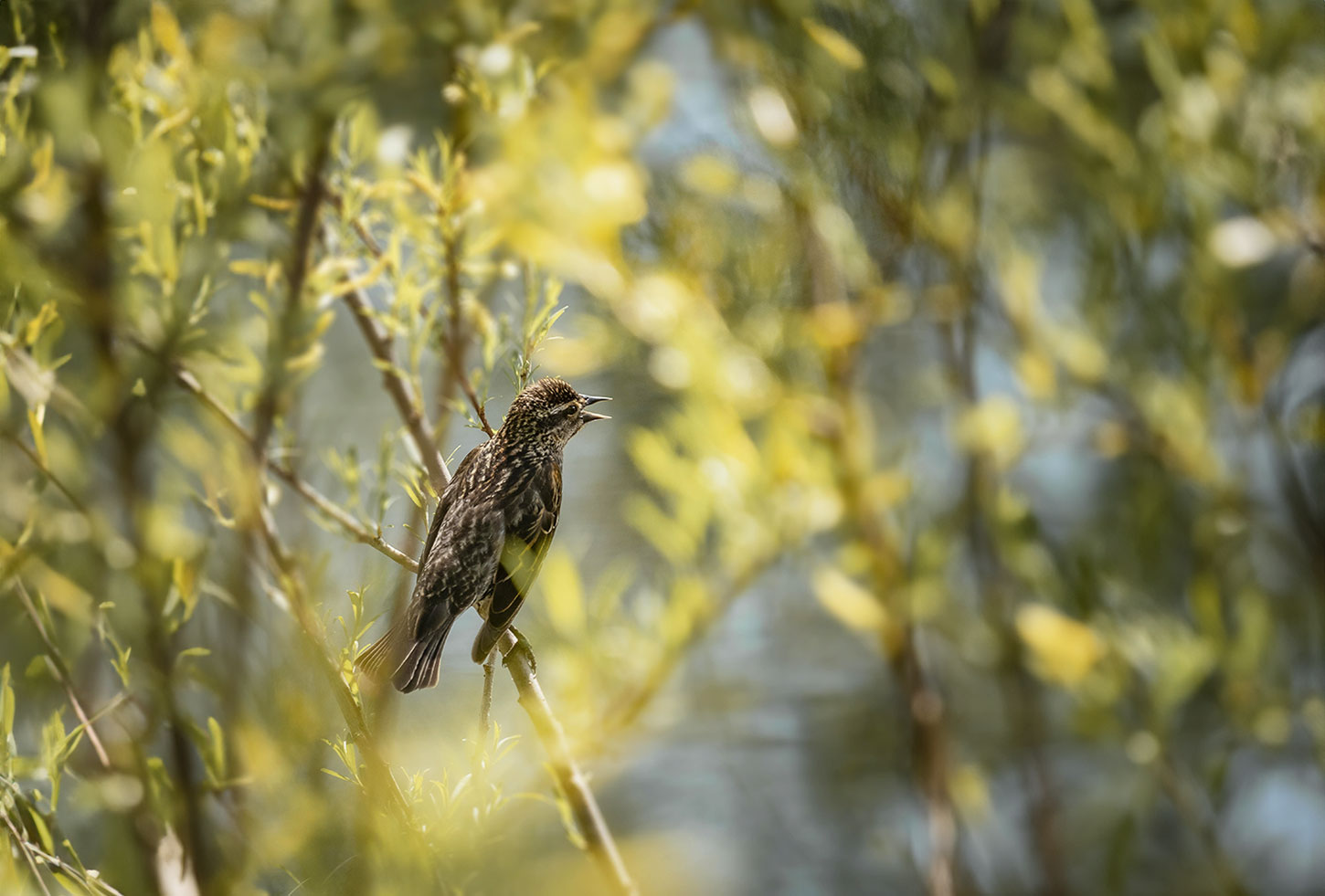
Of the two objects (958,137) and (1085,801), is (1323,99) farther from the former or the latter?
(1085,801)

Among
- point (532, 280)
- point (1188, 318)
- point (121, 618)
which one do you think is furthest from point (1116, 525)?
point (121, 618)

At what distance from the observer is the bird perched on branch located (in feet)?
1.09

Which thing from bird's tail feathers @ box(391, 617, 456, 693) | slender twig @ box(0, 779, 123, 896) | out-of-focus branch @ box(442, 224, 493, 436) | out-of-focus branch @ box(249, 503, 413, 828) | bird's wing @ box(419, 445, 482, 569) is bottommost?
slender twig @ box(0, 779, 123, 896)

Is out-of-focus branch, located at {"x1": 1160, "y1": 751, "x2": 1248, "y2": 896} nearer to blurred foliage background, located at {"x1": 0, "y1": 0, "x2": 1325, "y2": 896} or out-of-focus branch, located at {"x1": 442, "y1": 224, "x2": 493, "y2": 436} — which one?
blurred foliage background, located at {"x1": 0, "y1": 0, "x2": 1325, "y2": 896}

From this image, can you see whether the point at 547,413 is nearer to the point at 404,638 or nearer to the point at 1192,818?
the point at 404,638

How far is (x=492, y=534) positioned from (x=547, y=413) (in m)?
0.05

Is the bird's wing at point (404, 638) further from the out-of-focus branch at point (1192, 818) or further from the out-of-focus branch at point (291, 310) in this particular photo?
the out-of-focus branch at point (1192, 818)

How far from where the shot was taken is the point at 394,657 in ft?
Result: 1.13

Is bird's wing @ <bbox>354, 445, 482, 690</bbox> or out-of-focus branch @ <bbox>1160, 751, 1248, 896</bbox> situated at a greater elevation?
bird's wing @ <bbox>354, 445, 482, 690</bbox>

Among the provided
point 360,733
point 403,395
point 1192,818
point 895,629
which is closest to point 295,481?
point 403,395

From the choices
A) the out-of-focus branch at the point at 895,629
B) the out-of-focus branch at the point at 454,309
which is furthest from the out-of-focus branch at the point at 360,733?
the out-of-focus branch at the point at 895,629

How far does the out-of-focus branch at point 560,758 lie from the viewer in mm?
309

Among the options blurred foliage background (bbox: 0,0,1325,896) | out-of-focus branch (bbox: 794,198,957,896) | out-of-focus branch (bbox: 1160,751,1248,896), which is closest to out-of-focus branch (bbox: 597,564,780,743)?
blurred foliage background (bbox: 0,0,1325,896)

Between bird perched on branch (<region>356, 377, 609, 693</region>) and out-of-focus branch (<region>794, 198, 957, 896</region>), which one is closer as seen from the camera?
bird perched on branch (<region>356, 377, 609, 693</region>)
